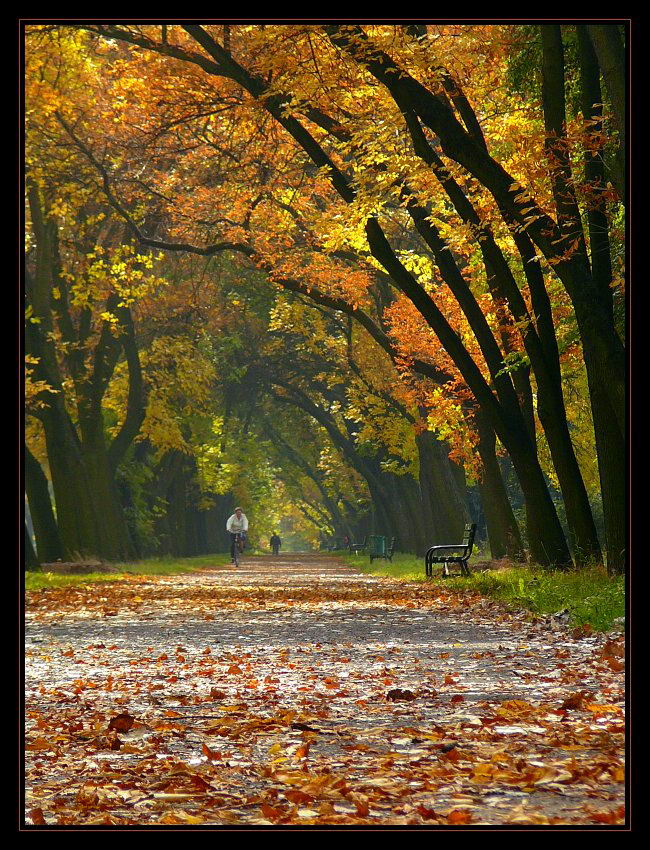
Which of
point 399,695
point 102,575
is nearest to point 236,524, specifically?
point 102,575

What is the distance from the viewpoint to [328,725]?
7.21 meters

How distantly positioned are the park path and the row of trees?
15.0 feet

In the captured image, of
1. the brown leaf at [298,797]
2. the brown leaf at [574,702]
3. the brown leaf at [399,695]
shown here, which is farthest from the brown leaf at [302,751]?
the brown leaf at [399,695]

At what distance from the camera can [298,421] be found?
5581cm

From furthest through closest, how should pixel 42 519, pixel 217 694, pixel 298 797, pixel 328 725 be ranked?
pixel 42 519
pixel 217 694
pixel 328 725
pixel 298 797

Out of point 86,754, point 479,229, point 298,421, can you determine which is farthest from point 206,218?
point 298,421

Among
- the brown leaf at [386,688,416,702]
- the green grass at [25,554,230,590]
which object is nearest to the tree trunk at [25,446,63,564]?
the green grass at [25,554,230,590]

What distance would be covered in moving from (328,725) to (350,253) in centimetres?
2033

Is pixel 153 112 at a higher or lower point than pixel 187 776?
higher

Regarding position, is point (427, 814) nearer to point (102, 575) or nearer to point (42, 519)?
point (102, 575)

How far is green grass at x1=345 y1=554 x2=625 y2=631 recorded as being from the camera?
470 inches
